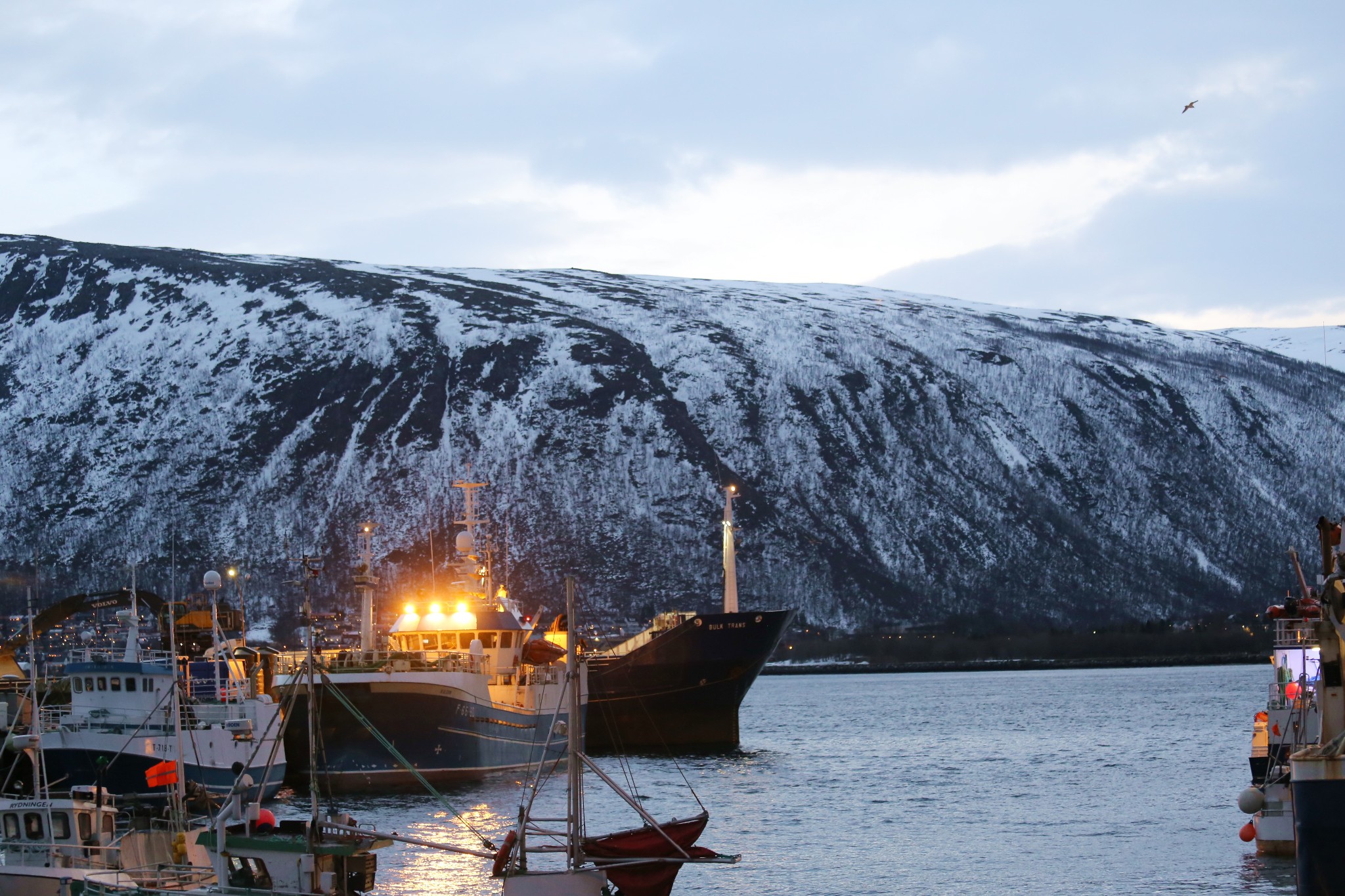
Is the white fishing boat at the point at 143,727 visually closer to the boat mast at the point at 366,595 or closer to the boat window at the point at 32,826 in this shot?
the boat mast at the point at 366,595

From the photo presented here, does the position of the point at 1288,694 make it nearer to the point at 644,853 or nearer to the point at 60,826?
the point at 644,853

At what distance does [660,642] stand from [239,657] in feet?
77.9

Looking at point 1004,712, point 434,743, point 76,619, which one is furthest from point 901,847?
point 76,619

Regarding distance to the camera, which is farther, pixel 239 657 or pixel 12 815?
pixel 239 657

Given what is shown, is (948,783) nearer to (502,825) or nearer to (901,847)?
(901,847)

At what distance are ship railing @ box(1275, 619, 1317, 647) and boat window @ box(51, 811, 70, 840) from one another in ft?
101

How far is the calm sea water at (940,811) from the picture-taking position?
1699 inches

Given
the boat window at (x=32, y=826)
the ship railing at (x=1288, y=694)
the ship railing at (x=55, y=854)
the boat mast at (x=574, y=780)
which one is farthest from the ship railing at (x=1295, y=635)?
the boat window at (x=32, y=826)

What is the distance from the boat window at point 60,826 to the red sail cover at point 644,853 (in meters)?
11.2

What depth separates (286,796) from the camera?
2402 inches

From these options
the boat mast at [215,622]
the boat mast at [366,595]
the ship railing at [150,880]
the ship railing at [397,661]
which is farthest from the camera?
the boat mast at [366,595]

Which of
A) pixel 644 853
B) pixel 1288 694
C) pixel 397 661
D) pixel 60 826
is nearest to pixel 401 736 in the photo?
pixel 397 661

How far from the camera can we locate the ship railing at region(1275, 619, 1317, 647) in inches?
1804

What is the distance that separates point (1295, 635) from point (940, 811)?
1371cm
